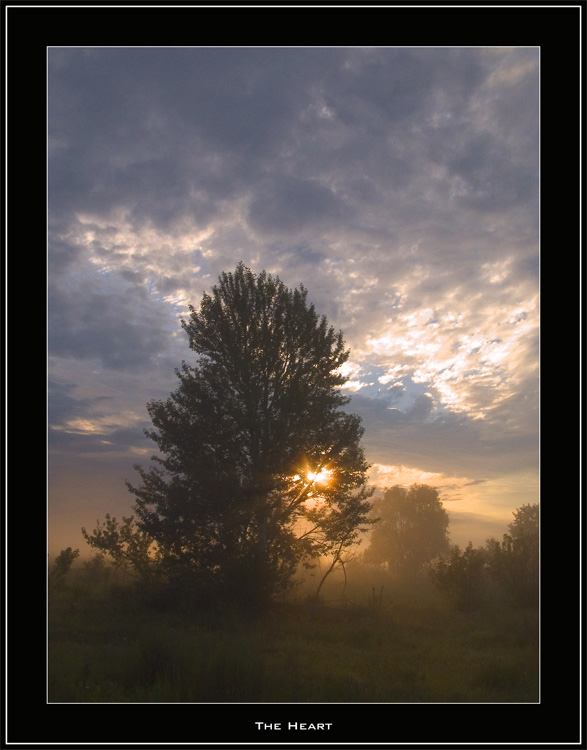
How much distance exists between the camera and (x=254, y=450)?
58.5ft

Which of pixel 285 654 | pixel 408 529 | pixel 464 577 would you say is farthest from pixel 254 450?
pixel 408 529

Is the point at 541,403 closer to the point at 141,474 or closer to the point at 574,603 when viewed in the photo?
the point at 574,603

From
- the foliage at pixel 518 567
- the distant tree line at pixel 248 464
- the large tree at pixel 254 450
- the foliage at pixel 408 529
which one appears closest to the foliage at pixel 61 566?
the distant tree line at pixel 248 464

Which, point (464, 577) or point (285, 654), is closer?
point (285, 654)

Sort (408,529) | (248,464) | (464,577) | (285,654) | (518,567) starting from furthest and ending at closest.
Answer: (408,529), (464,577), (518,567), (248,464), (285,654)

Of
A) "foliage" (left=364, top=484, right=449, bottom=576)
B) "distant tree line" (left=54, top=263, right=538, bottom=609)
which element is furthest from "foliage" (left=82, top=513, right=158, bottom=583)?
"foliage" (left=364, top=484, right=449, bottom=576)

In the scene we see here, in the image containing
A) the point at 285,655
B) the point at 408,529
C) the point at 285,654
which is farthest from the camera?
the point at 408,529

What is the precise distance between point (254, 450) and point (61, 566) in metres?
11.4

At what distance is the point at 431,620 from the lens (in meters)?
18.9

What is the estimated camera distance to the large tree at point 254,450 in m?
16.8

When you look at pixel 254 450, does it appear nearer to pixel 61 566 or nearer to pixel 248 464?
pixel 248 464

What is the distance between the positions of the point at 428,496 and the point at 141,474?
48112 millimetres

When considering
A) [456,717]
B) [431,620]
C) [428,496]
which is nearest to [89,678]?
[456,717]

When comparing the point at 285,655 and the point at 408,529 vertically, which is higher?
the point at 285,655
